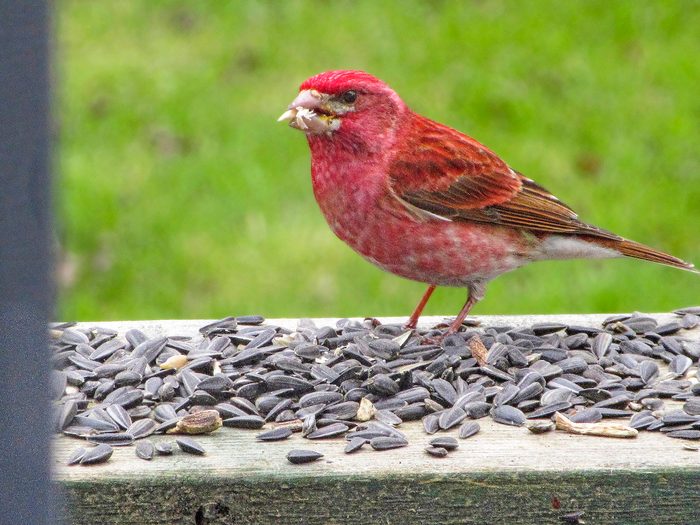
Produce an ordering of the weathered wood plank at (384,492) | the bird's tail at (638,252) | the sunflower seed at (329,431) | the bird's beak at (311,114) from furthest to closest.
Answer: the bird's tail at (638,252) → the bird's beak at (311,114) → the sunflower seed at (329,431) → the weathered wood plank at (384,492)

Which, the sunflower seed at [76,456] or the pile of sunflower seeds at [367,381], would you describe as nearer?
the sunflower seed at [76,456]

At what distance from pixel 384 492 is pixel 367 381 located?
2.06ft

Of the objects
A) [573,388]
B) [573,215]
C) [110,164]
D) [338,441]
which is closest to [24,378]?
[338,441]

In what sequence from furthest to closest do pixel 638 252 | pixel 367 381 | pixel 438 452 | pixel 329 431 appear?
pixel 638 252, pixel 367 381, pixel 329 431, pixel 438 452

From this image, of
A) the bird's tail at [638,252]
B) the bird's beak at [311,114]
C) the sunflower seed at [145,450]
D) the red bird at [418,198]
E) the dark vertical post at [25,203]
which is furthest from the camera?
the bird's tail at [638,252]

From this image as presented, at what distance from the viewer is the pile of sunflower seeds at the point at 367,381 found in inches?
113

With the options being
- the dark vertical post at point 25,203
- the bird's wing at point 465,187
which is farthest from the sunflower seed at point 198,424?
the dark vertical post at point 25,203

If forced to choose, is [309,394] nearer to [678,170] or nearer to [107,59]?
[678,170]

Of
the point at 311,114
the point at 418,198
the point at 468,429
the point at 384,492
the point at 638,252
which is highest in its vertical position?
the point at 311,114

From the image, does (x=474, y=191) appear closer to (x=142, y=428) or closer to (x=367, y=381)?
(x=367, y=381)

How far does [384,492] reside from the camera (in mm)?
2588

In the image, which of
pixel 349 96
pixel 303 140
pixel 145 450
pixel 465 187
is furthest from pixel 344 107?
pixel 303 140

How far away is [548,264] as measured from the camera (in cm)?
637

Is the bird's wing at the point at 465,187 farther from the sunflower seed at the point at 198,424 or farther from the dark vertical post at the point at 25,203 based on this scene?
the dark vertical post at the point at 25,203
